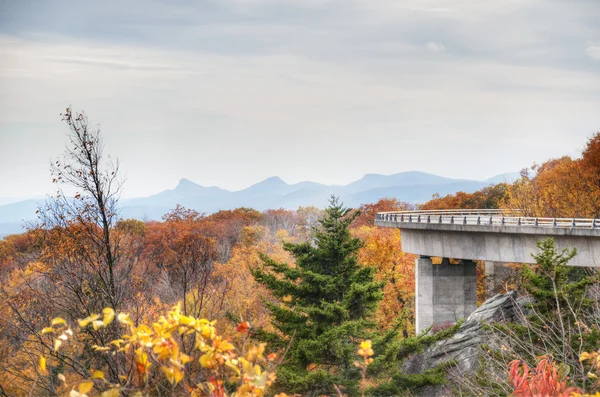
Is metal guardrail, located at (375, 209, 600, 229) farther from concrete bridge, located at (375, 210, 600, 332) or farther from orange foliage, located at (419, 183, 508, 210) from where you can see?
orange foliage, located at (419, 183, 508, 210)

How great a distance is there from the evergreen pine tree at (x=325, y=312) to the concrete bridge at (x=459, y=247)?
51.6 feet

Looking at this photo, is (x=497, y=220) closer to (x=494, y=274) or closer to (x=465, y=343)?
(x=465, y=343)

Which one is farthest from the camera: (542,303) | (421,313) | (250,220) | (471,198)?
(250,220)

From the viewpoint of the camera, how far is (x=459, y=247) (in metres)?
43.7

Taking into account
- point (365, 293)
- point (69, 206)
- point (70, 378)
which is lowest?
point (70, 378)

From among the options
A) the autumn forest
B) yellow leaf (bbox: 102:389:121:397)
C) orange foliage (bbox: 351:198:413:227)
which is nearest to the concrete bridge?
the autumn forest

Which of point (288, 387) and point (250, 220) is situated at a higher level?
point (250, 220)

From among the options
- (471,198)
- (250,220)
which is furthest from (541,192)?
(250,220)

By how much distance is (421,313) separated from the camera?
45469 millimetres

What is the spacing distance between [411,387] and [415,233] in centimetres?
2380

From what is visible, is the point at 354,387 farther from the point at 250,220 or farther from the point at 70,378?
the point at 250,220

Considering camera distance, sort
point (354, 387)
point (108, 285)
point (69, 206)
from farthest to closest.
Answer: point (354, 387)
point (69, 206)
point (108, 285)

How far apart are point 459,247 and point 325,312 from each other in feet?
70.9

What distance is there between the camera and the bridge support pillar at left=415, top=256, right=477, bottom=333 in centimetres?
4531
